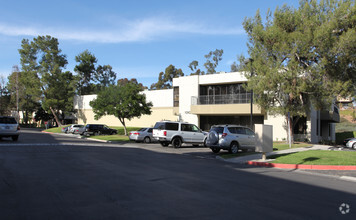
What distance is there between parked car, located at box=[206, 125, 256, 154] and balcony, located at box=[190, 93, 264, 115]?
11623 millimetres

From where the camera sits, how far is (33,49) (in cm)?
7625

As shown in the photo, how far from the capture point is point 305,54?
22.8m

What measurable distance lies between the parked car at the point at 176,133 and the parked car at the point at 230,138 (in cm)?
441

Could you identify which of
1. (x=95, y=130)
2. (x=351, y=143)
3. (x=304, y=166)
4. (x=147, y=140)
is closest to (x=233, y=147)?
(x=304, y=166)

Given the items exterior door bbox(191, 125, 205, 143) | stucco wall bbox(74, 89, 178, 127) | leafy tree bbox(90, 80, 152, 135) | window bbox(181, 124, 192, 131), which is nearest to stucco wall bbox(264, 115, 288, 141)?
exterior door bbox(191, 125, 205, 143)

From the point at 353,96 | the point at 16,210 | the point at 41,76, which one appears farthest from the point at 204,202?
the point at 41,76

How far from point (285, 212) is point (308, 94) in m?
20.6

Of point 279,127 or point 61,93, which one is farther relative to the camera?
point 61,93

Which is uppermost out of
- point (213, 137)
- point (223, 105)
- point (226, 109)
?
point (223, 105)

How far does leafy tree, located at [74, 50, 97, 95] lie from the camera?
79.4 m

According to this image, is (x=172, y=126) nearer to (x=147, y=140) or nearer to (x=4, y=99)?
(x=147, y=140)

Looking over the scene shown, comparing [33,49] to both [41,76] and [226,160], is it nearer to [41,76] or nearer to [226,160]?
[41,76]

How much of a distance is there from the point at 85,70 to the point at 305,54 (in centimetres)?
6707

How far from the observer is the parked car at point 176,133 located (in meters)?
22.9
